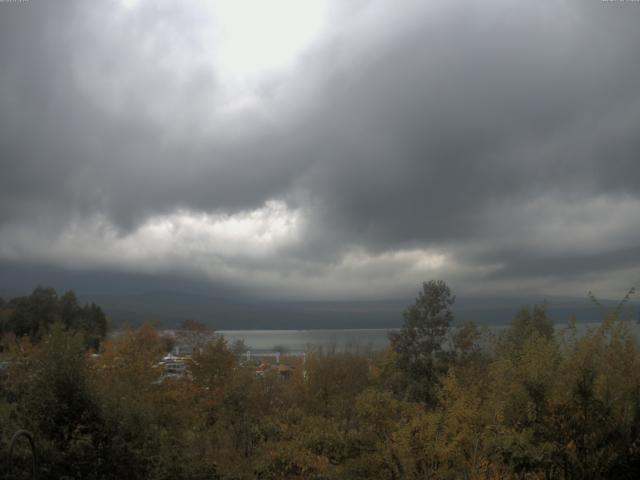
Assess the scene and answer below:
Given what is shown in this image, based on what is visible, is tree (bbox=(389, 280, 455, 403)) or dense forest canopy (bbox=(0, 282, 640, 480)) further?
tree (bbox=(389, 280, 455, 403))

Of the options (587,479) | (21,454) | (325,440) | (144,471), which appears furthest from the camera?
(325,440)

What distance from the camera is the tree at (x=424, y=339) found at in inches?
1914

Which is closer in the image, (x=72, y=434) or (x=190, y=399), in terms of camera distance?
(x=72, y=434)

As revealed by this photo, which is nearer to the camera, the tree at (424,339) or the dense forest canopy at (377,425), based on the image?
the dense forest canopy at (377,425)

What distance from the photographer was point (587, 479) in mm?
13430

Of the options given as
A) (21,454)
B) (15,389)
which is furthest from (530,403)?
(15,389)

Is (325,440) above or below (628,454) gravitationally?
below

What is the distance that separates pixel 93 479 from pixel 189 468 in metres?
4.89

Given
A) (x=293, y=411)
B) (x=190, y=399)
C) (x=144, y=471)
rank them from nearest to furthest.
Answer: (x=144, y=471)
(x=293, y=411)
(x=190, y=399)

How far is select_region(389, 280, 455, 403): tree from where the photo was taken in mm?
48625

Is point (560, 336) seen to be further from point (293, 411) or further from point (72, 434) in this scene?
point (293, 411)

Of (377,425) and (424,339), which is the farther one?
(424,339)

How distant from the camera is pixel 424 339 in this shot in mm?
51156

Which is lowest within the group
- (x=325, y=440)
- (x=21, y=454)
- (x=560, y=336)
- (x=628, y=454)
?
(x=325, y=440)
